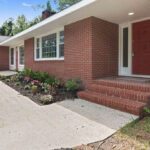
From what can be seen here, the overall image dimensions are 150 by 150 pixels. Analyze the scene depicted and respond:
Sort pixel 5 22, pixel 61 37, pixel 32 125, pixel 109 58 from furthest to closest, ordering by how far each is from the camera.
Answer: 1. pixel 5 22
2. pixel 61 37
3. pixel 109 58
4. pixel 32 125

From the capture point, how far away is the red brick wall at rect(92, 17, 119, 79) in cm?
513

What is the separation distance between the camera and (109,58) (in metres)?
5.68

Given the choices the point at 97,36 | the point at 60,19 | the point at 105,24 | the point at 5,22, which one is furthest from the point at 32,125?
the point at 5,22

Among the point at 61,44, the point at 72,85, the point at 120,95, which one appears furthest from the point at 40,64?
the point at 120,95

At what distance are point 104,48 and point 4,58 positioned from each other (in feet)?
39.8

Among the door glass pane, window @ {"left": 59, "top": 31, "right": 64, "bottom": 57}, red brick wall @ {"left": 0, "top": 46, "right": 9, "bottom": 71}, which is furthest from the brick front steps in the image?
red brick wall @ {"left": 0, "top": 46, "right": 9, "bottom": 71}

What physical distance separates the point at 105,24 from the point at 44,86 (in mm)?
3427

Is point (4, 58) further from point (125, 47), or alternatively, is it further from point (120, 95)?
point (120, 95)

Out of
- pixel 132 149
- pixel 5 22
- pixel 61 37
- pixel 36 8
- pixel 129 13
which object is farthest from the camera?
pixel 5 22

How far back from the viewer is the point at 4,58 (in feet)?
47.1

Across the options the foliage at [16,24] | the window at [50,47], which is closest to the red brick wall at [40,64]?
the window at [50,47]

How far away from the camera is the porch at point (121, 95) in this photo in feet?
11.2

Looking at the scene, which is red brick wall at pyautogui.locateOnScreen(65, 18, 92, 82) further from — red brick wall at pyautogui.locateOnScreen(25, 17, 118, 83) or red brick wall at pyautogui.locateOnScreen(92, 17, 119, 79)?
red brick wall at pyautogui.locateOnScreen(92, 17, 119, 79)

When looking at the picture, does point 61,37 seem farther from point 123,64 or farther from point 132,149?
point 132,149
